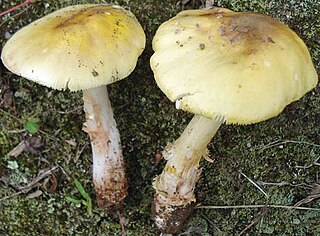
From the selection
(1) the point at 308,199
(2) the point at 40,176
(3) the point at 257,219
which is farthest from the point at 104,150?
(1) the point at 308,199

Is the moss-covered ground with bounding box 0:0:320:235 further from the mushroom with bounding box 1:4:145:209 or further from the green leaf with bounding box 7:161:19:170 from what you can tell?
the mushroom with bounding box 1:4:145:209

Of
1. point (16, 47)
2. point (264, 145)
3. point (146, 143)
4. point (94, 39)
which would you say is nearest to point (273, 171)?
point (264, 145)

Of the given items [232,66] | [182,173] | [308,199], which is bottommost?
[308,199]

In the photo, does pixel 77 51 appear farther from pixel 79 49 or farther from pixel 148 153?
pixel 148 153

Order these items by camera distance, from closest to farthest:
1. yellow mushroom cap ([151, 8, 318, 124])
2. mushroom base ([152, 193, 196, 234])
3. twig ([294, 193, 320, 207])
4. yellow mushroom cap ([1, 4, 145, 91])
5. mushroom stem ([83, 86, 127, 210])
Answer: yellow mushroom cap ([151, 8, 318, 124]) → yellow mushroom cap ([1, 4, 145, 91]) → mushroom stem ([83, 86, 127, 210]) → mushroom base ([152, 193, 196, 234]) → twig ([294, 193, 320, 207])

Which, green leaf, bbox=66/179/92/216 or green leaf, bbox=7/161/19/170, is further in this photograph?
green leaf, bbox=7/161/19/170

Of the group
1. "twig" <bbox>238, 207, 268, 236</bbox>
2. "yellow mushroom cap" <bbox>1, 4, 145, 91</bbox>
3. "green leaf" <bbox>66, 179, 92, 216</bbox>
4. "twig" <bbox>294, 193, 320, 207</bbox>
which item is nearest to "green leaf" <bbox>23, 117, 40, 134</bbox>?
"green leaf" <bbox>66, 179, 92, 216</bbox>

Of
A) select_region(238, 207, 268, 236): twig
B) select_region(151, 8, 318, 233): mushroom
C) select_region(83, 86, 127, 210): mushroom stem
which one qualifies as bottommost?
select_region(238, 207, 268, 236): twig
